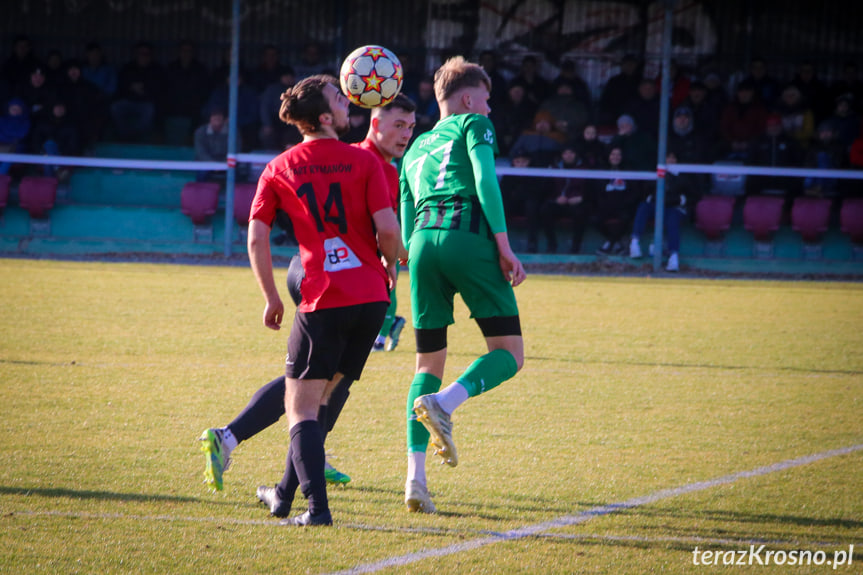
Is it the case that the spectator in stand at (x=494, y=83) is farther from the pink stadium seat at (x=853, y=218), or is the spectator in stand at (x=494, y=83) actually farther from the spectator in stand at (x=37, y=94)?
the spectator in stand at (x=37, y=94)

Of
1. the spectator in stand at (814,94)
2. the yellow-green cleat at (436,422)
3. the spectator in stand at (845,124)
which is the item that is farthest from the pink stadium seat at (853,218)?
the yellow-green cleat at (436,422)

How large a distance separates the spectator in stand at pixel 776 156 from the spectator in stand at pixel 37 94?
39.4 feet

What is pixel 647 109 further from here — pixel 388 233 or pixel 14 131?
pixel 388 233

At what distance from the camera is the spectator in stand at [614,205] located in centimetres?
1520

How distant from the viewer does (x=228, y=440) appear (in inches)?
156

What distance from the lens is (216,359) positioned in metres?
7.34

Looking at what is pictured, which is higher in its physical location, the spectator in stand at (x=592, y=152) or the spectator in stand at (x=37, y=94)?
the spectator in stand at (x=37, y=94)

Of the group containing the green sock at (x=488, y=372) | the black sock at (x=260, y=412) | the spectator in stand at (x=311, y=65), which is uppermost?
the spectator in stand at (x=311, y=65)

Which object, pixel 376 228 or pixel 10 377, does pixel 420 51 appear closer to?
pixel 10 377

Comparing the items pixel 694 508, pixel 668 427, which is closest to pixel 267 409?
pixel 694 508

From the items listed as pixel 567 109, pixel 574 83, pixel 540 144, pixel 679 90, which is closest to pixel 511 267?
pixel 540 144

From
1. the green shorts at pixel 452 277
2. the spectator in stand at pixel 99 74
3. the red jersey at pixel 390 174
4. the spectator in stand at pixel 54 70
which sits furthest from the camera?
the spectator in stand at pixel 99 74

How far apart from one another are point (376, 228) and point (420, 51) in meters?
Answer: 16.7

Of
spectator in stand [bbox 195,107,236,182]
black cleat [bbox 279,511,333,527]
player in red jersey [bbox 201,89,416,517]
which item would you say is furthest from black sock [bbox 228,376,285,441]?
spectator in stand [bbox 195,107,236,182]
